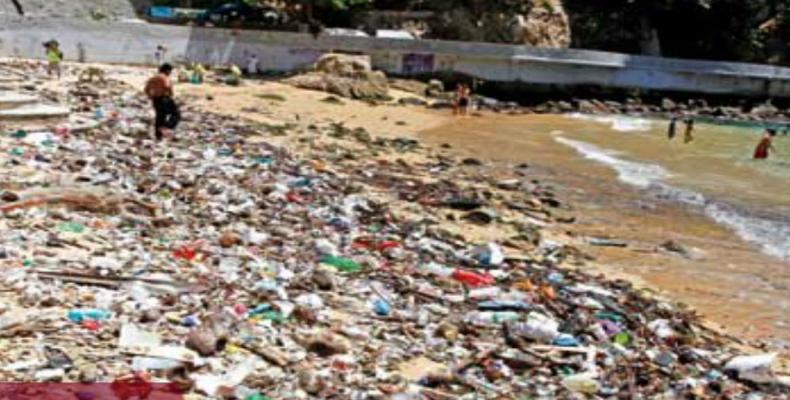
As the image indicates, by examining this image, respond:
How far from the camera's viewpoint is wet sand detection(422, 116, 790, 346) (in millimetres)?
11305

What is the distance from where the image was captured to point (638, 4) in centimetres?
4938

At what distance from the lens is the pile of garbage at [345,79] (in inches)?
1427

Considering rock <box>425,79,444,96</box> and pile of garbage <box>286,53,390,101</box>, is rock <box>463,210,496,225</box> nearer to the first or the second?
pile of garbage <box>286,53,390,101</box>

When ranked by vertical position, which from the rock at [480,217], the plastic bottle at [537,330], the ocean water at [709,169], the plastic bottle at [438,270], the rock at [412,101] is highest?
the plastic bottle at [537,330]

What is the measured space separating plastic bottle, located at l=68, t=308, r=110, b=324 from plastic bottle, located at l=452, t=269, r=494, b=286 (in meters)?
4.02

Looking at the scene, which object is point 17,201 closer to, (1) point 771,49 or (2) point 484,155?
(2) point 484,155

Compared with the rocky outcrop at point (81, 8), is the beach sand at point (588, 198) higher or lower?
lower

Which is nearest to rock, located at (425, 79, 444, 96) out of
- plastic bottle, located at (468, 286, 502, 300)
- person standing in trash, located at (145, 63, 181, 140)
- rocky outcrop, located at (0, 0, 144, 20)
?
rocky outcrop, located at (0, 0, 144, 20)

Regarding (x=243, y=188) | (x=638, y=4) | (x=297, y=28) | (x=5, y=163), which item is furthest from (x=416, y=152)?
(x=638, y=4)

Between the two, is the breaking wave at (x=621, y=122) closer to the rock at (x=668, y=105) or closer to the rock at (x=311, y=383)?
the rock at (x=668, y=105)

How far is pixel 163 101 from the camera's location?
1816cm

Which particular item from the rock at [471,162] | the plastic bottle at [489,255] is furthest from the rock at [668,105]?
the plastic bottle at [489,255]

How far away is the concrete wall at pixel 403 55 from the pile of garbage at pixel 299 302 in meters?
25.5

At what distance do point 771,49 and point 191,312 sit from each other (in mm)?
51915
